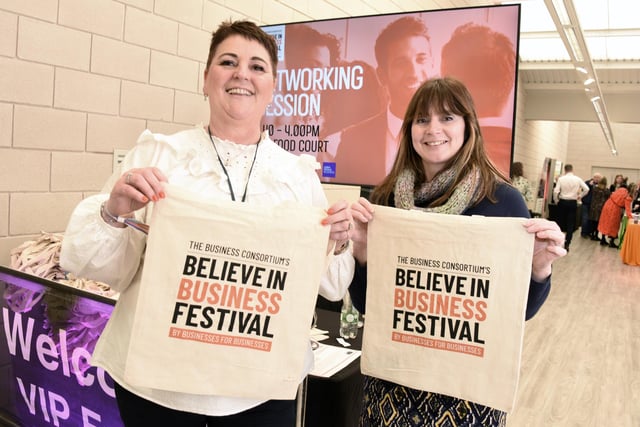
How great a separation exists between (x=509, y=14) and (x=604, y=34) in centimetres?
738

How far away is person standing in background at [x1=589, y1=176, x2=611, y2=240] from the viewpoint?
505 inches

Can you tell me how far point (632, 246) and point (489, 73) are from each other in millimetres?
8317

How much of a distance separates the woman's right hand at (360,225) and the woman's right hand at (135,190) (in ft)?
1.70

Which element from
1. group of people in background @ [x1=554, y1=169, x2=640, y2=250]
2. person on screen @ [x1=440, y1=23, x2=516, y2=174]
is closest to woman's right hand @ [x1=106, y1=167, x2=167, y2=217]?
person on screen @ [x1=440, y1=23, x2=516, y2=174]

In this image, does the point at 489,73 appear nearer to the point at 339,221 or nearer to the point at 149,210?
the point at 339,221

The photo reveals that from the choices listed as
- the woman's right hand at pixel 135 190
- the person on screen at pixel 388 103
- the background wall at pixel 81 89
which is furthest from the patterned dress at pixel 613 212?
the woman's right hand at pixel 135 190

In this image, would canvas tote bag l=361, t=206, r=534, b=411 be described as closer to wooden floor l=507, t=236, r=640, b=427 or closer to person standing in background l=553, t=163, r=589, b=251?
wooden floor l=507, t=236, r=640, b=427

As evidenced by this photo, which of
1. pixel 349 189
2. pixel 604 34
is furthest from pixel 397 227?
pixel 604 34

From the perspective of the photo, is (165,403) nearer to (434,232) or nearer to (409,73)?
(434,232)

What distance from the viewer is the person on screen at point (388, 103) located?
119 inches

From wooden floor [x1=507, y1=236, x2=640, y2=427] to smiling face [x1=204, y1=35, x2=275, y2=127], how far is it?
9.14 feet

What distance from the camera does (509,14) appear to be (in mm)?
2639

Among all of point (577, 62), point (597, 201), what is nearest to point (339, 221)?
point (577, 62)

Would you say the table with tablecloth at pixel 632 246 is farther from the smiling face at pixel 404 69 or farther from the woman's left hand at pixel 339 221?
the woman's left hand at pixel 339 221
